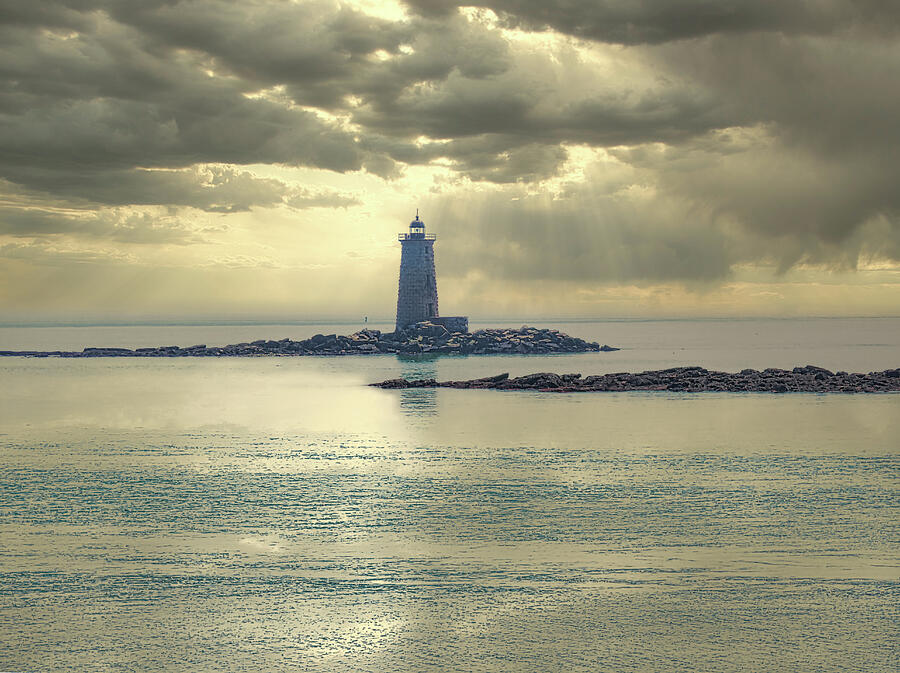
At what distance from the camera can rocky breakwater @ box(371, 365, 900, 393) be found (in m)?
58.3

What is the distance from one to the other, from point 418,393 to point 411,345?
4570cm

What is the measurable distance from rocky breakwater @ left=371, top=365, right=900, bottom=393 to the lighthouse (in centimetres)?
4116

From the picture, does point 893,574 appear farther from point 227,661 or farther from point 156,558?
point 156,558

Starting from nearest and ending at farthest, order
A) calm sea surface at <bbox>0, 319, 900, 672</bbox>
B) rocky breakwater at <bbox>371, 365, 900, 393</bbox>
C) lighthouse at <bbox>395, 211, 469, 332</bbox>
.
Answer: calm sea surface at <bbox>0, 319, 900, 672</bbox> < rocky breakwater at <bbox>371, 365, 900, 393</bbox> < lighthouse at <bbox>395, 211, 469, 332</bbox>

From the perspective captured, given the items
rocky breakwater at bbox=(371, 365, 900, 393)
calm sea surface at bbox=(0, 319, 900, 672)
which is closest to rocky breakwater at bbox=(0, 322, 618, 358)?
rocky breakwater at bbox=(371, 365, 900, 393)

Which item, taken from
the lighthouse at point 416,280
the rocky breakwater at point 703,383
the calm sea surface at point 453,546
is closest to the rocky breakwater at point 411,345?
the lighthouse at point 416,280

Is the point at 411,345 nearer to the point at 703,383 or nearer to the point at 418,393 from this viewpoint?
the point at 418,393

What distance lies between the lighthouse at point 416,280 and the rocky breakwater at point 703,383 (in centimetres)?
4116

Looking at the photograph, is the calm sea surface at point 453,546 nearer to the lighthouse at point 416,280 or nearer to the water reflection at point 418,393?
the water reflection at point 418,393

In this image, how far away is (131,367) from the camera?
93.3 m

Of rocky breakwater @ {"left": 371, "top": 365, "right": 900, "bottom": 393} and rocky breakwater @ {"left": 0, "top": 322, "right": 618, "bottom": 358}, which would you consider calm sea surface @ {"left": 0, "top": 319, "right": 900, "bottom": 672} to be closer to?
rocky breakwater @ {"left": 371, "top": 365, "right": 900, "bottom": 393}

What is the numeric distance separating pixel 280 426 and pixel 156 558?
82.9 feet

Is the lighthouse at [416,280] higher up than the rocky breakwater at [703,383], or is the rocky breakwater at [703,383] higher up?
the lighthouse at [416,280]

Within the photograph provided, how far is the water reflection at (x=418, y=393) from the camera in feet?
159
